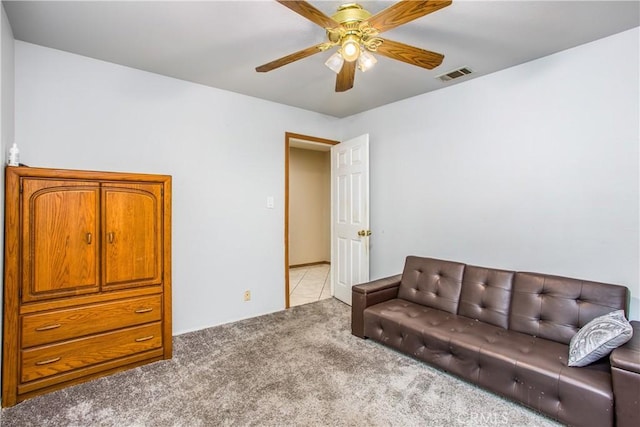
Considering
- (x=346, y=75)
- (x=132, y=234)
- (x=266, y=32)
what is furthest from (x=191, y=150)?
(x=346, y=75)

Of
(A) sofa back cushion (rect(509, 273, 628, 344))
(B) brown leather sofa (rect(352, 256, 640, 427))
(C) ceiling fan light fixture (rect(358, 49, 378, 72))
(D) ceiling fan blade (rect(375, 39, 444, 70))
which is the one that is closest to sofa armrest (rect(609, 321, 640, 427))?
(B) brown leather sofa (rect(352, 256, 640, 427))

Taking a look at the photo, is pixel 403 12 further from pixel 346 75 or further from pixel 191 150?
pixel 191 150

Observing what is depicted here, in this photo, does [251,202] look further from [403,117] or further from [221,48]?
[403,117]

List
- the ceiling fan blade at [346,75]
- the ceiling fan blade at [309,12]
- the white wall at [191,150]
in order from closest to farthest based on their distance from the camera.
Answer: the ceiling fan blade at [309,12] → the ceiling fan blade at [346,75] → the white wall at [191,150]

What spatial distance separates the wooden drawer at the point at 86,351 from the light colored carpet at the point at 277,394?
15cm

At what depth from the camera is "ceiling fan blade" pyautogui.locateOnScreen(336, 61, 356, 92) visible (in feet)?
6.53

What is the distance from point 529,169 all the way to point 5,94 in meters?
3.86

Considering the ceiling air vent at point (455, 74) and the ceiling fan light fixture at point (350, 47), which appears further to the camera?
the ceiling air vent at point (455, 74)

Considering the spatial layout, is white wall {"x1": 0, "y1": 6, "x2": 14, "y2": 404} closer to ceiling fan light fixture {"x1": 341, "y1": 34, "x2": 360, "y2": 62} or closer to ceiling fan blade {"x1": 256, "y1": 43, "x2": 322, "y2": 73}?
ceiling fan blade {"x1": 256, "y1": 43, "x2": 322, "y2": 73}

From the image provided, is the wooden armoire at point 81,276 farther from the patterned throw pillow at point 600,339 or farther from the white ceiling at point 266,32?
the patterned throw pillow at point 600,339

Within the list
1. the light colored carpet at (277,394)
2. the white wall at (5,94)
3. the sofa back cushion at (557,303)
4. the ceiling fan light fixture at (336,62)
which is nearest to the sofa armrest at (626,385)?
the light colored carpet at (277,394)

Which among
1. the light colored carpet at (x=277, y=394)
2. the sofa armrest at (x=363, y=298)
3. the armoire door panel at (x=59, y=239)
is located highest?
the armoire door panel at (x=59, y=239)

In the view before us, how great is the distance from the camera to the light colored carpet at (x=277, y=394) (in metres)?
1.77

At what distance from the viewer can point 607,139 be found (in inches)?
85.5
